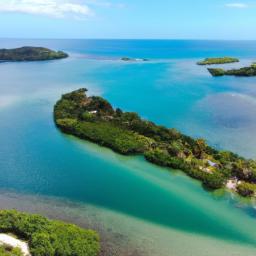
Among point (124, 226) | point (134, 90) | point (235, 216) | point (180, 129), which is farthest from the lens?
point (134, 90)

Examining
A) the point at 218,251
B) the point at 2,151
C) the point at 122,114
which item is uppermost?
the point at 122,114

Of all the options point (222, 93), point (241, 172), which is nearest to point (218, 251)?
point (241, 172)

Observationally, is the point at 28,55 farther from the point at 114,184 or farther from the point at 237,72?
the point at 114,184

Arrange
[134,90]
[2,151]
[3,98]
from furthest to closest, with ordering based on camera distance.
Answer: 1. [134,90]
2. [3,98]
3. [2,151]

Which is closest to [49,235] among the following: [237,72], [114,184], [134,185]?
[114,184]

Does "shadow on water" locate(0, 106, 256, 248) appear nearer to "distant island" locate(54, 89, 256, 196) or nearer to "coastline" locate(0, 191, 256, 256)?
"coastline" locate(0, 191, 256, 256)

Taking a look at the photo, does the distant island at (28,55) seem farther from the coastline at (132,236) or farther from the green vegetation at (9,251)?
the green vegetation at (9,251)

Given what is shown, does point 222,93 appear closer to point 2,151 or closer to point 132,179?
point 132,179
